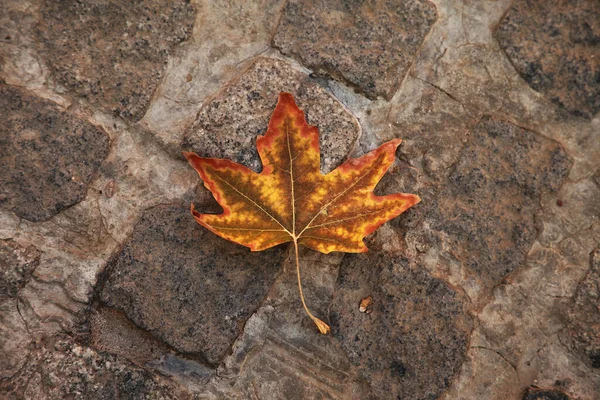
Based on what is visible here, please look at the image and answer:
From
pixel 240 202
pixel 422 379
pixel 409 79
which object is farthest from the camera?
pixel 409 79

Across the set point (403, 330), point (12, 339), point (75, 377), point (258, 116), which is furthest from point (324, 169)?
point (12, 339)

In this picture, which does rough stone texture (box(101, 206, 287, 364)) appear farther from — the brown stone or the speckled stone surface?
the speckled stone surface

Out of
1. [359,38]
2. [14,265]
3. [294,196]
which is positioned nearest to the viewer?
[294,196]

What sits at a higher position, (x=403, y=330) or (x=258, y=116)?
(x=258, y=116)

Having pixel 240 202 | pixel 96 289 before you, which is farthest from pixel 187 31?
pixel 96 289

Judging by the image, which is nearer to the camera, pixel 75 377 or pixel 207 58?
pixel 75 377

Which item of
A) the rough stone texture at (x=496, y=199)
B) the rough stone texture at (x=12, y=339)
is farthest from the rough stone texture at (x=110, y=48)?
the rough stone texture at (x=496, y=199)

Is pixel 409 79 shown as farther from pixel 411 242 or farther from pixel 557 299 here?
pixel 557 299

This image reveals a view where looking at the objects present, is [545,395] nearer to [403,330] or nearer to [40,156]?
[403,330]
